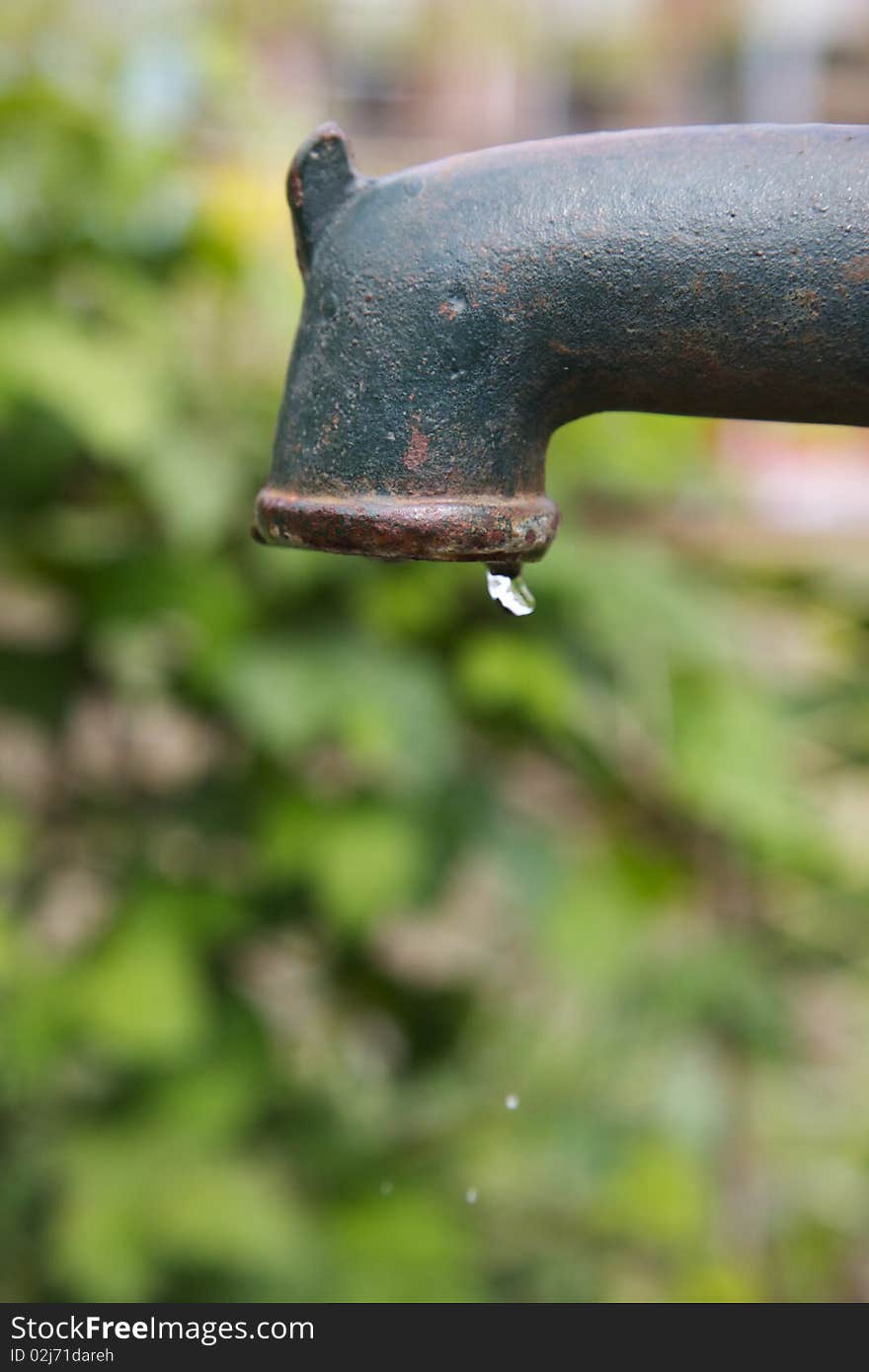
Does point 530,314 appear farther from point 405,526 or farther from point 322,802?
point 322,802

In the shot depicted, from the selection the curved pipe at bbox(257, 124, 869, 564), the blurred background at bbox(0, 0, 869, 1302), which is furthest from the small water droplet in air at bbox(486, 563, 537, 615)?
the blurred background at bbox(0, 0, 869, 1302)

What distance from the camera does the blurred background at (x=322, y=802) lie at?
1.36 meters

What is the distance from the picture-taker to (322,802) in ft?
4.60

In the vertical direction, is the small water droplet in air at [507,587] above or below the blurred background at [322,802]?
below

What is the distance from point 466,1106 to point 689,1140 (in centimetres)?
34

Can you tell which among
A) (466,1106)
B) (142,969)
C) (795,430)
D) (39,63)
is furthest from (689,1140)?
(39,63)

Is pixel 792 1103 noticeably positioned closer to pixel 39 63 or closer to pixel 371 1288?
pixel 371 1288

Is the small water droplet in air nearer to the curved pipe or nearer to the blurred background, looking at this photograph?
the curved pipe

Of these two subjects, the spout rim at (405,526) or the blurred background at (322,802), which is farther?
the blurred background at (322,802)

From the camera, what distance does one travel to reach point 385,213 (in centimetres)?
53

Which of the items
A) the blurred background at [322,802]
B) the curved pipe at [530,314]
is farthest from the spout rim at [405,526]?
the blurred background at [322,802]

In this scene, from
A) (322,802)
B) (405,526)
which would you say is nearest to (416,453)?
(405,526)

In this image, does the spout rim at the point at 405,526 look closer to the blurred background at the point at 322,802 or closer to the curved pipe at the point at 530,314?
the curved pipe at the point at 530,314
